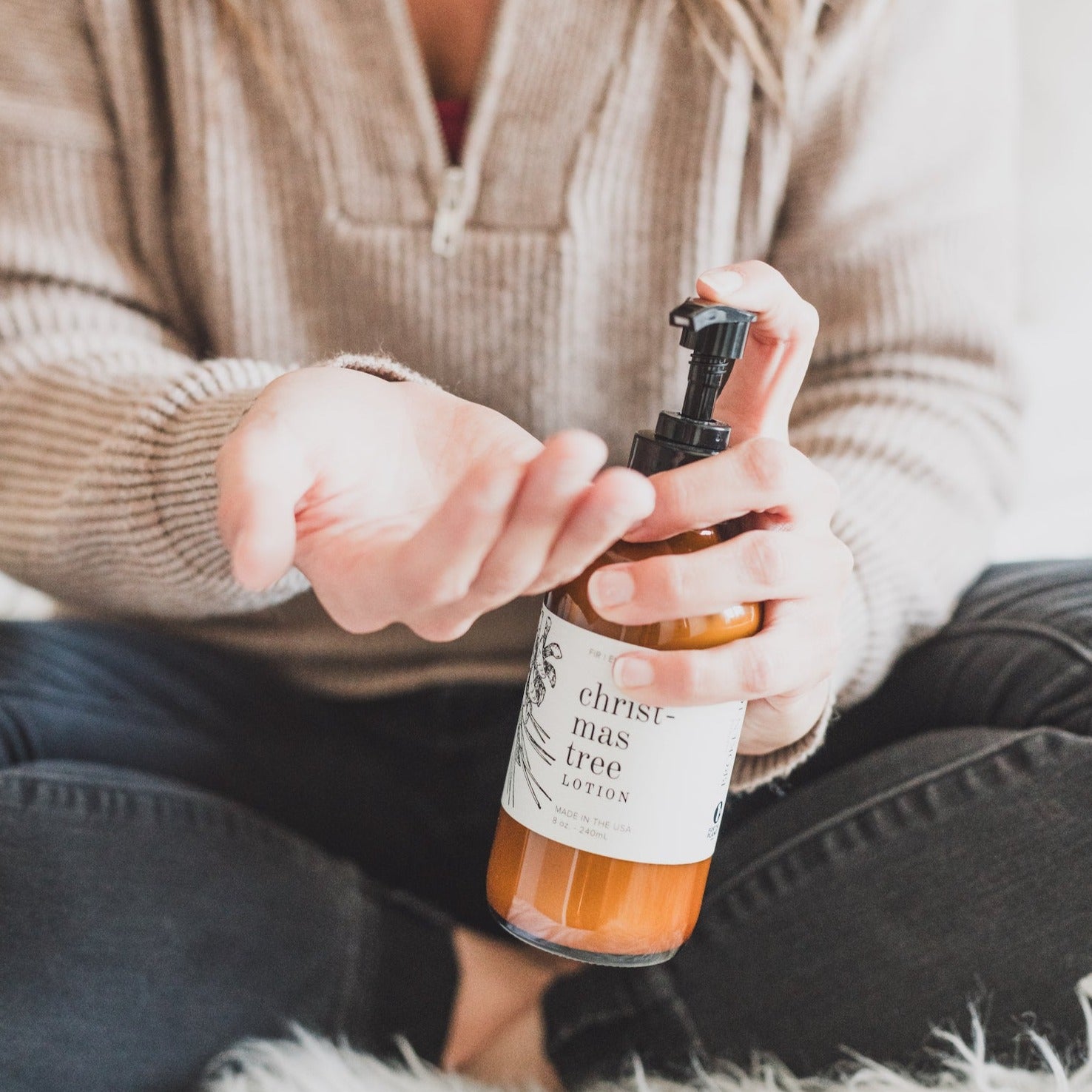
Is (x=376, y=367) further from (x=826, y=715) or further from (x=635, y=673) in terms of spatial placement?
(x=826, y=715)

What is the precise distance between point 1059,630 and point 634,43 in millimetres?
435

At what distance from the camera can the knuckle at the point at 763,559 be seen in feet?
1.36

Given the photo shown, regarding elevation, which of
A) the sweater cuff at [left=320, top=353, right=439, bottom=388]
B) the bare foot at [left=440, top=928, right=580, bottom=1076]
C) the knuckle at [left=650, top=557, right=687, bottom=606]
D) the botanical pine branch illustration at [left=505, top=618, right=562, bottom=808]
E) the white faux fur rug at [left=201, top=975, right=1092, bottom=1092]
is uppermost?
the sweater cuff at [left=320, top=353, right=439, bottom=388]

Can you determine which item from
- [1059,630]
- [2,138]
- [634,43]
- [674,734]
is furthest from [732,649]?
[2,138]

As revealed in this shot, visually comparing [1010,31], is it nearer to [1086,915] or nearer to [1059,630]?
[1059,630]

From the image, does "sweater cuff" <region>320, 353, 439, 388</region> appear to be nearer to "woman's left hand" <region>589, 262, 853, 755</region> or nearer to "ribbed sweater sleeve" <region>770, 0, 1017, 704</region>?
"woman's left hand" <region>589, 262, 853, 755</region>

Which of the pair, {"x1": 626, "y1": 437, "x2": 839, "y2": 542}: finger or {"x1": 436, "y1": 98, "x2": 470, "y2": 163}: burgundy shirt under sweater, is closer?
{"x1": 626, "y1": 437, "x2": 839, "y2": 542}: finger

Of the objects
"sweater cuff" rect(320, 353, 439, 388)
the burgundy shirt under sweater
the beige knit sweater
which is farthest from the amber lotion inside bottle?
the burgundy shirt under sweater

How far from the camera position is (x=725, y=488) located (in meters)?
0.40

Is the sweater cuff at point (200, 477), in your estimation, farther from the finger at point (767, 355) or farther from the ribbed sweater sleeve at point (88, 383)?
the finger at point (767, 355)

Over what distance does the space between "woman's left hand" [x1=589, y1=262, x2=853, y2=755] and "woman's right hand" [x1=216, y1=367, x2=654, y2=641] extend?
3 cm

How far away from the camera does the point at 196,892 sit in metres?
0.60

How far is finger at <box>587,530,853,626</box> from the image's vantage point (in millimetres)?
396

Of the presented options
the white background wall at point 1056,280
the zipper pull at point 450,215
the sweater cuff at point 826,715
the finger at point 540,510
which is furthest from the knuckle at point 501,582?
the white background wall at point 1056,280
